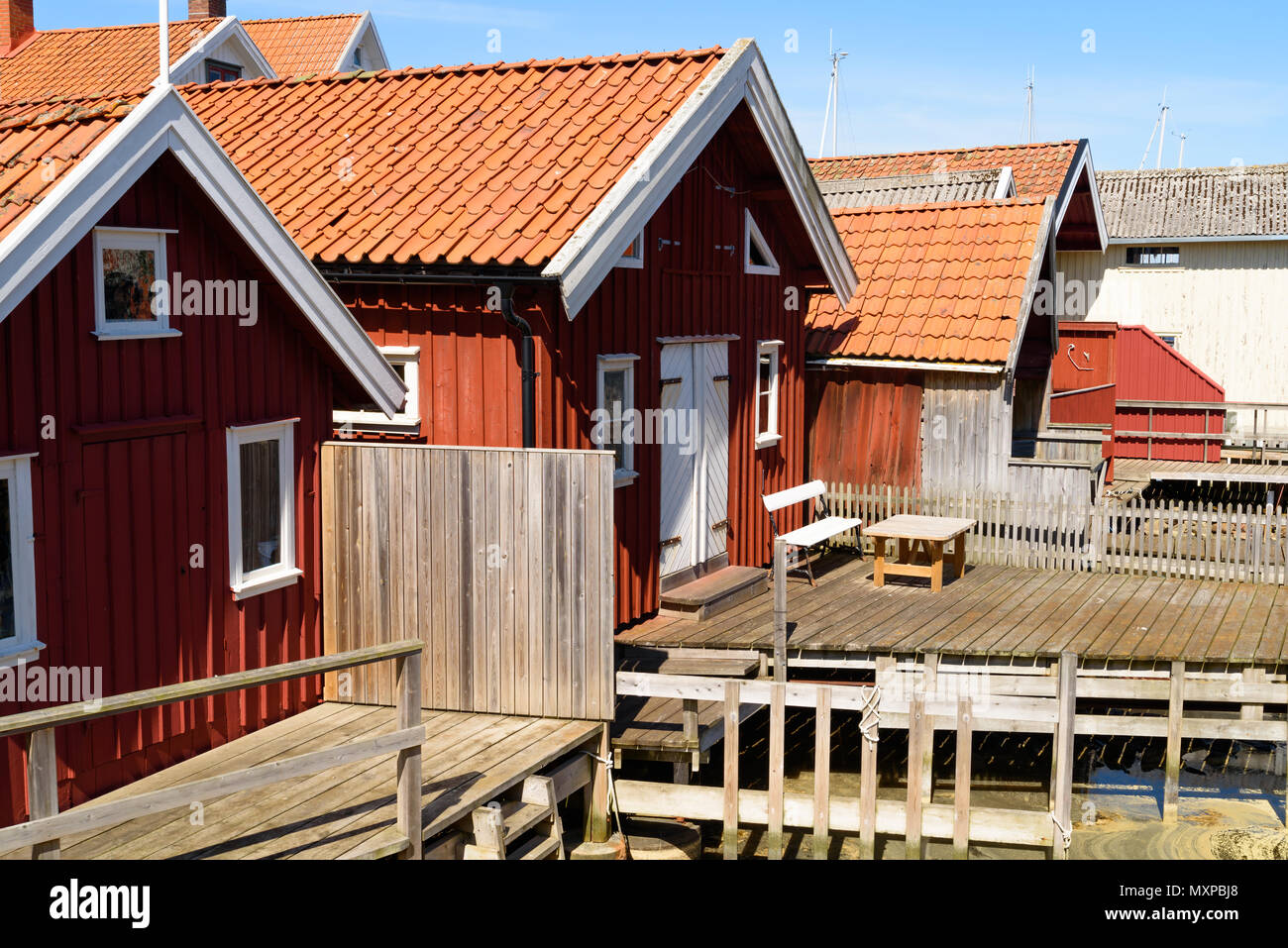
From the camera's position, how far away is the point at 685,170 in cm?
1303

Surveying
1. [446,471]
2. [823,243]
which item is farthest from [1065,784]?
[823,243]

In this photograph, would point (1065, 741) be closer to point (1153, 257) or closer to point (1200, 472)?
point (1200, 472)

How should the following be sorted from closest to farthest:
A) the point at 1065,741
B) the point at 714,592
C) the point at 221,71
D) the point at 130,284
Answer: the point at 130,284 < the point at 1065,741 < the point at 714,592 < the point at 221,71

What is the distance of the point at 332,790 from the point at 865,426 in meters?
11.6

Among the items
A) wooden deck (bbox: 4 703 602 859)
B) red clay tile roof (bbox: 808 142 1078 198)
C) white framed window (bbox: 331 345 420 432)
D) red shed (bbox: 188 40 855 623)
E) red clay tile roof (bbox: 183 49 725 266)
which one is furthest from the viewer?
red clay tile roof (bbox: 808 142 1078 198)

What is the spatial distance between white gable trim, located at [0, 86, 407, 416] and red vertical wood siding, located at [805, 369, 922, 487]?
936cm

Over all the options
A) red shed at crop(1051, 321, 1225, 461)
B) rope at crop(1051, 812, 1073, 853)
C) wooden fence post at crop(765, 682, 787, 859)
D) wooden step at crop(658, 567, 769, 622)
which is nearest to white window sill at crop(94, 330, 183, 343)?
wooden fence post at crop(765, 682, 787, 859)

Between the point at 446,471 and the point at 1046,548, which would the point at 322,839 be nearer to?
the point at 446,471

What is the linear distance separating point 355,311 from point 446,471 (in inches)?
134

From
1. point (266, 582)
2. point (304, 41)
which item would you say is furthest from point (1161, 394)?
point (304, 41)

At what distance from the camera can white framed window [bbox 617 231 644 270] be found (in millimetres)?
13430

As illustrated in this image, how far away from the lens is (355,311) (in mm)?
13164

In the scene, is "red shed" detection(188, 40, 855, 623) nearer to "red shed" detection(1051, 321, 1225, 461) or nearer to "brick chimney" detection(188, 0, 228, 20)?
"red shed" detection(1051, 321, 1225, 461)
